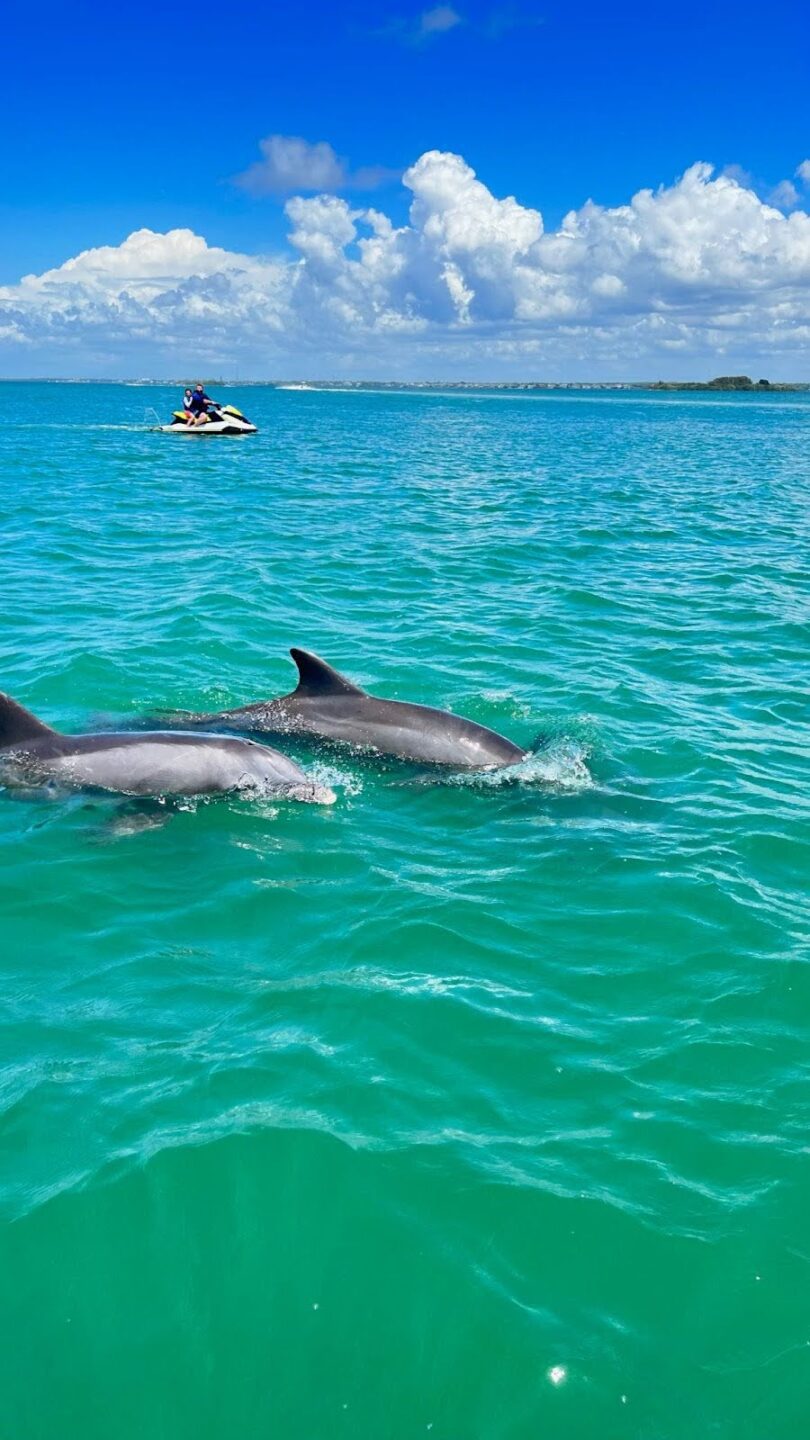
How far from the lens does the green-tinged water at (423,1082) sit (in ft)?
17.9

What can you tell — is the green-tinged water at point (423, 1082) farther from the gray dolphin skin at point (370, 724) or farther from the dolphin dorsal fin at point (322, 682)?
the dolphin dorsal fin at point (322, 682)

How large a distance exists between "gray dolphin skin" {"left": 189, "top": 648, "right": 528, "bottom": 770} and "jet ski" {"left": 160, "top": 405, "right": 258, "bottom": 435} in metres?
67.7

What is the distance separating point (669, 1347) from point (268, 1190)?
8.21 ft

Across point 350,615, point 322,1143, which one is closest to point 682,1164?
point 322,1143

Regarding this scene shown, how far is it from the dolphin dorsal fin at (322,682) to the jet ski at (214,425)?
67768 mm

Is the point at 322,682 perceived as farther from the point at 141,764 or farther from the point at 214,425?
the point at 214,425

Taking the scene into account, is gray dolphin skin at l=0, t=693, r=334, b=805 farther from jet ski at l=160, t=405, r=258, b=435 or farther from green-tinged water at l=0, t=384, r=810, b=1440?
jet ski at l=160, t=405, r=258, b=435

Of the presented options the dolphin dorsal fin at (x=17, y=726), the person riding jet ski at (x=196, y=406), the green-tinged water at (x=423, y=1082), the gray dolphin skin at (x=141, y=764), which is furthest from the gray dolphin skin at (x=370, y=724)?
the person riding jet ski at (x=196, y=406)

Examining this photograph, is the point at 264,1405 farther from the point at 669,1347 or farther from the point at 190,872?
the point at 190,872

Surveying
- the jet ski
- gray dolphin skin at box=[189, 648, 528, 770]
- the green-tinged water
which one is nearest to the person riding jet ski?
the jet ski

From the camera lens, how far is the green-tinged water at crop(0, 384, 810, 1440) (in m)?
5.46

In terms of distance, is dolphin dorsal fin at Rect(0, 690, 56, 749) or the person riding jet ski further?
the person riding jet ski

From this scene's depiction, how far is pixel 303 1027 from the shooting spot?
8047 mm

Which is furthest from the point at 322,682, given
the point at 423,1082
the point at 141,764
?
the point at 423,1082
